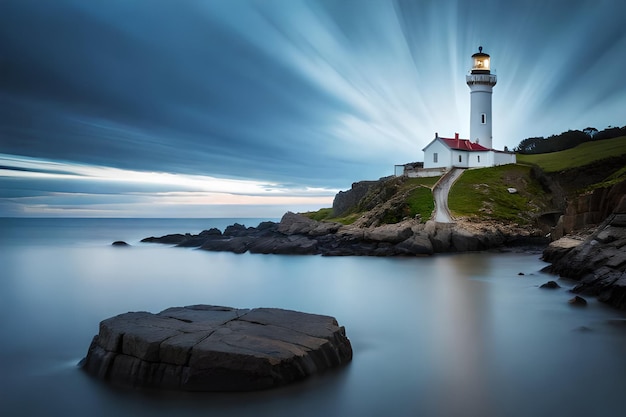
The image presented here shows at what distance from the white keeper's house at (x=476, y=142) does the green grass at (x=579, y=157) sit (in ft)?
13.7

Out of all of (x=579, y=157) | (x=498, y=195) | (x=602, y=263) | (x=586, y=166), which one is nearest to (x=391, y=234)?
(x=498, y=195)

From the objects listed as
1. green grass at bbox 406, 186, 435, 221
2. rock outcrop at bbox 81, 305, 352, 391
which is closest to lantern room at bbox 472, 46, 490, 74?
green grass at bbox 406, 186, 435, 221

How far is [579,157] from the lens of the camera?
59.8 meters

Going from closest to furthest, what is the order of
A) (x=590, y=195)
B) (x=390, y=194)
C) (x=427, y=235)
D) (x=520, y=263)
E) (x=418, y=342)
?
(x=418, y=342) → (x=590, y=195) → (x=520, y=263) → (x=427, y=235) → (x=390, y=194)

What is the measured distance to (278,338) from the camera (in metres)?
10.6

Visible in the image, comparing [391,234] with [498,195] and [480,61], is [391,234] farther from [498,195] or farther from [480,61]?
[480,61]

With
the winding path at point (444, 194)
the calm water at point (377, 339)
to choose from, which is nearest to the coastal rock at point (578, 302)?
the calm water at point (377, 339)

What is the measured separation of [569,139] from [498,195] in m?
44.8

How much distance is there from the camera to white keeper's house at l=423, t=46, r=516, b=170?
5894 centimetres

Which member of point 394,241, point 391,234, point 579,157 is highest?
point 579,157

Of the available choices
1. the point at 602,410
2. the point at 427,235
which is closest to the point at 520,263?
the point at 427,235

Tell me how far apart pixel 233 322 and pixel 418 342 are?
5.36 meters

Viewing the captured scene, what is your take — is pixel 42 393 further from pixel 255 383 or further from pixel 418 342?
pixel 418 342

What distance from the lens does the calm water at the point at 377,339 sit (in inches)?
368
